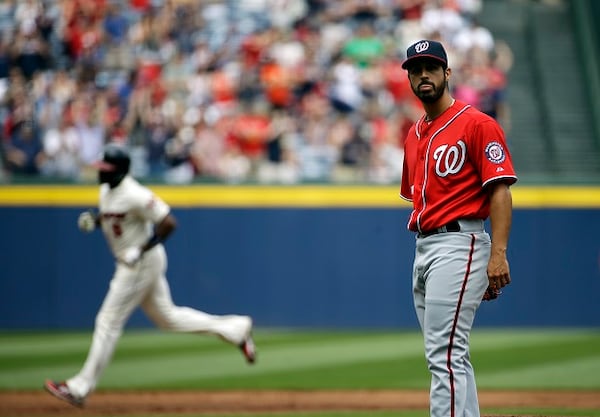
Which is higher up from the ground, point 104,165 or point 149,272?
point 104,165

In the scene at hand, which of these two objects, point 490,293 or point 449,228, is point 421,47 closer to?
point 449,228

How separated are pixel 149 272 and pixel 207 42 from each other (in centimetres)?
795

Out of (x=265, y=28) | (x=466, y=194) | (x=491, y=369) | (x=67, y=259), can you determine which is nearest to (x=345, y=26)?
(x=265, y=28)

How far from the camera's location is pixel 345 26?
1653cm

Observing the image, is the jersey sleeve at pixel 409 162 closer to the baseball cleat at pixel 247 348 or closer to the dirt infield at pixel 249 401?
the dirt infield at pixel 249 401

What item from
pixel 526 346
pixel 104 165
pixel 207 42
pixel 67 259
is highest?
pixel 207 42

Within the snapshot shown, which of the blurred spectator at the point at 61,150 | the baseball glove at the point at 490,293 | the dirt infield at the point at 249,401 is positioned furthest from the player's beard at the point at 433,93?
the blurred spectator at the point at 61,150

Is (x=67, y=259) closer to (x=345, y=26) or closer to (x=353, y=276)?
(x=353, y=276)

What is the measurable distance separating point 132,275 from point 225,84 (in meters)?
7.13

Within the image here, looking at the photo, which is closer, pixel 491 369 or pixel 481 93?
pixel 491 369

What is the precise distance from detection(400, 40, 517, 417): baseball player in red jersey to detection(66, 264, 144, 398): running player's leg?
3.48 m

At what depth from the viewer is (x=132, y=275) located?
28.2ft

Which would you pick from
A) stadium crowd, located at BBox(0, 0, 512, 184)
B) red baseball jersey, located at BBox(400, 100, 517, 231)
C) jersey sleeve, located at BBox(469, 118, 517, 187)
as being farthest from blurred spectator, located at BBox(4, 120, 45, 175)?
jersey sleeve, located at BBox(469, 118, 517, 187)

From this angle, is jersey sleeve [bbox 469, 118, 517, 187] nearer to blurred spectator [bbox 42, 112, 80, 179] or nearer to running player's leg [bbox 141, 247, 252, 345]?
running player's leg [bbox 141, 247, 252, 345]
